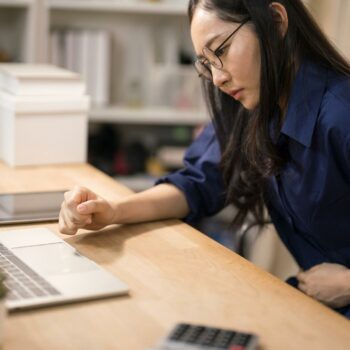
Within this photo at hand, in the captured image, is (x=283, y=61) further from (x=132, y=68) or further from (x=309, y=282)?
(x=132, y=68)

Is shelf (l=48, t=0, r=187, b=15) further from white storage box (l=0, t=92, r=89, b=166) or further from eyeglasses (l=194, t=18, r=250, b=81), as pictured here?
eyeglasses (l=194, t=18, r=250, b=81)

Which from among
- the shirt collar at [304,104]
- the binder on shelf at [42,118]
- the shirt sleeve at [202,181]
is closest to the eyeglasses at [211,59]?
the shirt collar at [304,104]

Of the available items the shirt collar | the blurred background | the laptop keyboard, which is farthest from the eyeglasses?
the blurred background

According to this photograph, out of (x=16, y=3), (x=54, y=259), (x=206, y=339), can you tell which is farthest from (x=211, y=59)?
(x=16, y=3)

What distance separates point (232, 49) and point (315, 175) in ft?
1.01

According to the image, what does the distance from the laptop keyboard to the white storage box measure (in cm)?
84

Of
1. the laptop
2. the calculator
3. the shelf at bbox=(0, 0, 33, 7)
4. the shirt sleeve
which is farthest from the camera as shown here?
the shelf at bbox=(0, 0, 33, 7)

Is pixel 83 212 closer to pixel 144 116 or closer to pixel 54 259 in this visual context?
pixel 54 259

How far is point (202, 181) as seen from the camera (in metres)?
1.80

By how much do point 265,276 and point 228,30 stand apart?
482 mm

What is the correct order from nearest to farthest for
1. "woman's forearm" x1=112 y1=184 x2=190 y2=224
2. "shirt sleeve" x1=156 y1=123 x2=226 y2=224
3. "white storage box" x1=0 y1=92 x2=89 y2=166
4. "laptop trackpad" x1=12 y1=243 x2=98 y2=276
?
"laptop trackpad" x1=12 y1=243 x2=98 y2=276 < "woman's forearm" x1=112 y1=184 x2=190 y2=224 < "shirt sleeve" x1=156 y1=123 x2=226 y2=224 < "white storage box" x1=0 y1=92 x2=89 y2=166

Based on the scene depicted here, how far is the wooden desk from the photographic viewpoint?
1.04 meters

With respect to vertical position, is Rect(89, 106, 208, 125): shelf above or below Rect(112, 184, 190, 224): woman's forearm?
below

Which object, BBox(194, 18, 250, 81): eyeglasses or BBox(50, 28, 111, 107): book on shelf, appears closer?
BBox(194, 18, 250, 81): eyeglasses
